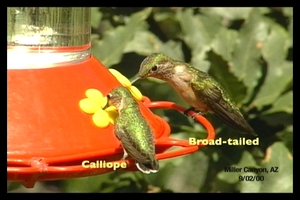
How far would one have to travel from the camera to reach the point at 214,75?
4.13 meters

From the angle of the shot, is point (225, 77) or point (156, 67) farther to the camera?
point (225, 77)

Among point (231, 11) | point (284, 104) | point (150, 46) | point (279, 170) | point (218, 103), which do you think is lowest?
point (279, 170)

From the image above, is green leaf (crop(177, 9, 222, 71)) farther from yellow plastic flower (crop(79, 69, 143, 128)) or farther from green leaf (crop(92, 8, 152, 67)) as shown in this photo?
yellow plastic flower (crop(79, 69, 143, 128))

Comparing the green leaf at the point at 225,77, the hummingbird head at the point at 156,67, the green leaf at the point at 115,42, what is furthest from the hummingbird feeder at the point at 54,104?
the green leaf at the point at 115,42

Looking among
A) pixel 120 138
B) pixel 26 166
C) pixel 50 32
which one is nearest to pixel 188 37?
pixel 50 32

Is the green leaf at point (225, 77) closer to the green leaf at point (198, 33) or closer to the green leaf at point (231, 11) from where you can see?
the green leaf at point (198, 33)

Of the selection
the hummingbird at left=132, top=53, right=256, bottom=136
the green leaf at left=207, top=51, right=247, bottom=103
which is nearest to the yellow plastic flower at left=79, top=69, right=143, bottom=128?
the hummingbird at left=132, top=53, right=256, bottom=136

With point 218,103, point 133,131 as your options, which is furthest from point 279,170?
point 133,131

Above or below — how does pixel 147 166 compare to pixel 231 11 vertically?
below

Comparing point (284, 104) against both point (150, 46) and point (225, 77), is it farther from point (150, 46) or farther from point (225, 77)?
point (150, 46)

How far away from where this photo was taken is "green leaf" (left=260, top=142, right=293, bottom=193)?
4191 millimetres

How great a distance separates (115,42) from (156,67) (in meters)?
0.81

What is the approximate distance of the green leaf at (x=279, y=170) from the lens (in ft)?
13.8

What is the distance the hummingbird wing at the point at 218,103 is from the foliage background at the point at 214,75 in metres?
0.38
